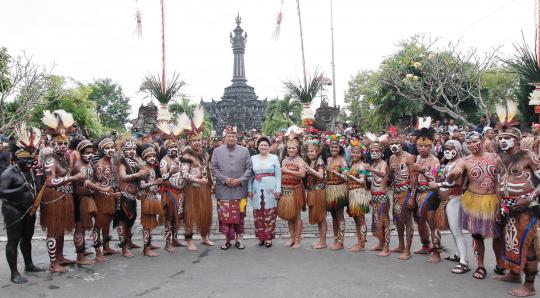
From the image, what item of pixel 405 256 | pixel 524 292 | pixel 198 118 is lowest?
pixel 524 292

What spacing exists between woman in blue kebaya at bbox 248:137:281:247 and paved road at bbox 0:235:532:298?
1.55 ft

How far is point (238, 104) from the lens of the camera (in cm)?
6750

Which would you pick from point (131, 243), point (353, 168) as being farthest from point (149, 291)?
point (353, 168)

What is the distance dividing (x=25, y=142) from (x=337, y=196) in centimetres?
449

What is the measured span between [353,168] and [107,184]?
3.74 m

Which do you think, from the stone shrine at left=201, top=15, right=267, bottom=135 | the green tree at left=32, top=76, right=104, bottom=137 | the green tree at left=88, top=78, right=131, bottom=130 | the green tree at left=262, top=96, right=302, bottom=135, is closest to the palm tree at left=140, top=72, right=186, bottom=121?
the green tree at left=32, top=76, right=104, bottom=137

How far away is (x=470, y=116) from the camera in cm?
2720

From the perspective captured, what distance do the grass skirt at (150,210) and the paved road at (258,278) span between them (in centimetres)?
53

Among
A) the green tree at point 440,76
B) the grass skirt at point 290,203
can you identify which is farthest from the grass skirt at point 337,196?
the green tree at point 440,76

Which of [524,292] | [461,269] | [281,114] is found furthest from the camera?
[281,114]

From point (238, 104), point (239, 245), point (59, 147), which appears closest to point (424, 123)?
point (239, 245)

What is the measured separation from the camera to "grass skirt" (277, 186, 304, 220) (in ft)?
22.6

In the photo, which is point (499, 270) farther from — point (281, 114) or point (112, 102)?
point (112, 102)

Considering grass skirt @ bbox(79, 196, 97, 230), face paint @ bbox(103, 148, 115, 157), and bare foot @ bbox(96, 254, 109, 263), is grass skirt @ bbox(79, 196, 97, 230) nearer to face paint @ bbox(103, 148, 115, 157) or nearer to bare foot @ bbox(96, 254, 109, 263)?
bare foot @ bbox(96, 254, 109, 263)
